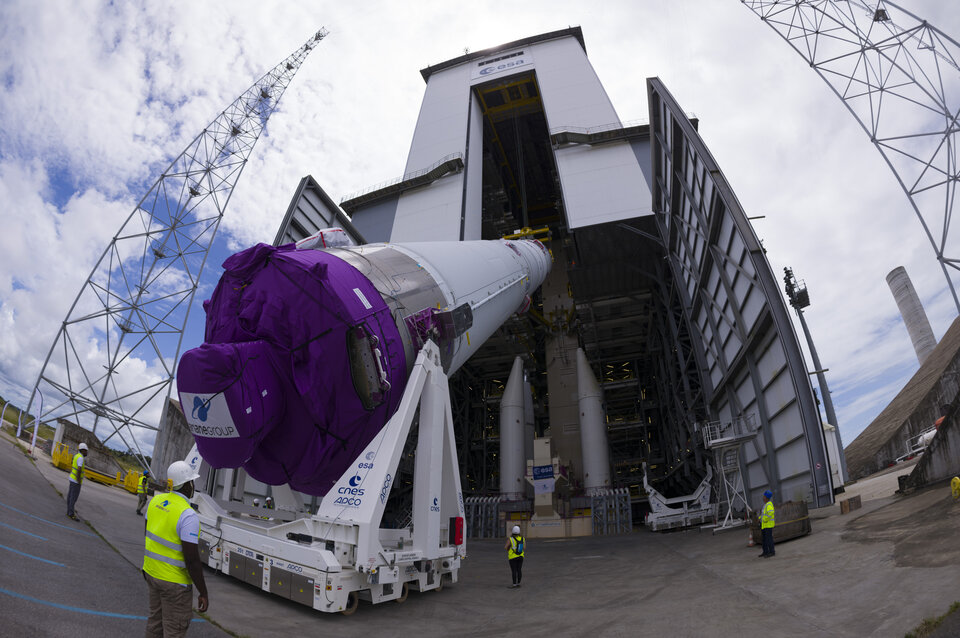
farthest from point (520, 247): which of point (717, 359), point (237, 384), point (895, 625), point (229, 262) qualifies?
point (895, 625)

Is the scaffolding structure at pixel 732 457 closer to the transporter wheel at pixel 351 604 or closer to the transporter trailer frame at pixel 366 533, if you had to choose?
the transporter trailer frame at pixel 366 533

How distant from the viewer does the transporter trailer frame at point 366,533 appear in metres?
5.21

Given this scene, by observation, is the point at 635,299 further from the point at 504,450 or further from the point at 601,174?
the point at 504,450

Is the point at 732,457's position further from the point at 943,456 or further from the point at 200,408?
the point at 200,408

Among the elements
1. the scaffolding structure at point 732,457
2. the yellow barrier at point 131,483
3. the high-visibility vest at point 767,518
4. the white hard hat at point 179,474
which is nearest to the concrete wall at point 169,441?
the yellow barrier at point 131,483

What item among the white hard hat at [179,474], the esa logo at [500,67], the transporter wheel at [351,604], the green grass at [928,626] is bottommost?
the transporter wheel at [351,604]

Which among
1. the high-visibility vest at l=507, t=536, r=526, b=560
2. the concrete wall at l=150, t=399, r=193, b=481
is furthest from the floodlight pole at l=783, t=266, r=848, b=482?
the concrete wall at l=150, t=399, r=193, b=481

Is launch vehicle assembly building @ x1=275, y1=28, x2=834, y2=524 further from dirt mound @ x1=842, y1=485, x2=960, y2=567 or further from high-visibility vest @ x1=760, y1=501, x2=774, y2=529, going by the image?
high-visibility vest @ x1=760, y1=501, x2=774, y2=529

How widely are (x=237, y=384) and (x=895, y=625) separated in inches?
249

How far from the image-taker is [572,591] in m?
7.25

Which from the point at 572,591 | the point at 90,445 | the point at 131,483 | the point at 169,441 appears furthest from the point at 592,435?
the point at 90,445

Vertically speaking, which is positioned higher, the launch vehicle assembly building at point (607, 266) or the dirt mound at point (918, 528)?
the launch vehicle assembly building at point (607, 266)

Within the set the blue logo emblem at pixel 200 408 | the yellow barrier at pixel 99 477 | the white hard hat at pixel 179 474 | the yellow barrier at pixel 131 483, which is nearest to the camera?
the white hard hat at pixel 179 474

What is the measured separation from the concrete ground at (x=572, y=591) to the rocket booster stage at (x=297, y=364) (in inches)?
60.3
